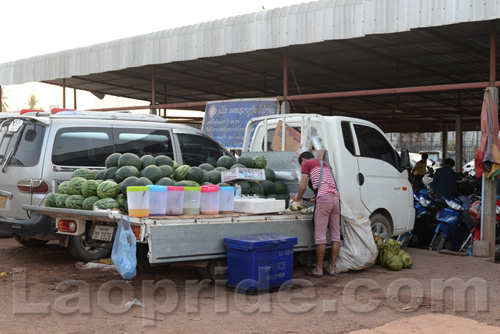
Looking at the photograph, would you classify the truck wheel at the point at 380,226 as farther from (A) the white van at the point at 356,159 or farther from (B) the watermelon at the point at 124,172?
(B) the watermelon at the point at 124,172

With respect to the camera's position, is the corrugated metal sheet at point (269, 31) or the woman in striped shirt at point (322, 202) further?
the corrugated metal sheet at point (269, 31)

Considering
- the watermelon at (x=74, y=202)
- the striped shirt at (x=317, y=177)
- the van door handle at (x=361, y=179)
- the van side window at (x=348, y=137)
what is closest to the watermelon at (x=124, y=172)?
the watermelon at (x=74, y=202)

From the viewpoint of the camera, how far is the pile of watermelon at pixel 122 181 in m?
6.10

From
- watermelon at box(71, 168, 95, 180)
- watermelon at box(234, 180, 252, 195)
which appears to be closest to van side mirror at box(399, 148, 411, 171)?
watermelon at box(234, 180, 252, 195)

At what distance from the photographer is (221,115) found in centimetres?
1229

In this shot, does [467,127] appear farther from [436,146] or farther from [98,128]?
[98,128]

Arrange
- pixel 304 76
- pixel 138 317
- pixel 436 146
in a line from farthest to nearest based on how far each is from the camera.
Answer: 1. pixel 436 146
2. pixel 304 76
3. pixel 138 317

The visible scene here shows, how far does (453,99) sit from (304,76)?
679cm

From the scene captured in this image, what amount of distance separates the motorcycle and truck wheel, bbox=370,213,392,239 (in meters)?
1.86

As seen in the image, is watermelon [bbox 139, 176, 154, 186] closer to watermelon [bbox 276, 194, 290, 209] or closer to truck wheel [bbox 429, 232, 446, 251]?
watermelon [bbox 276, 194, 290, 209]

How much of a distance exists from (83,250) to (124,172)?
2.07 meters

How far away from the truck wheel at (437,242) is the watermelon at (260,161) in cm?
402

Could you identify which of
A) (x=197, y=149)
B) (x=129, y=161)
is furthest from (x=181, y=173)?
(x=197, y=149)

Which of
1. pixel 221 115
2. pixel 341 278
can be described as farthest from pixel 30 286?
pixel 221 115
